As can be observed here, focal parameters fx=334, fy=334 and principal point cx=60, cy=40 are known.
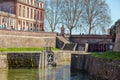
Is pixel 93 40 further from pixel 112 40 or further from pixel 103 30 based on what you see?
pixel 103 30

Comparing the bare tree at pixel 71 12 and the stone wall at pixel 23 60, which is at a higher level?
the bare tree at pixel 71 12

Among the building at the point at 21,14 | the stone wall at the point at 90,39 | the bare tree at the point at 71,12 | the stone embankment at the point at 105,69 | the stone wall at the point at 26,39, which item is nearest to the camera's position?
the stone embankment at the point at 105,69

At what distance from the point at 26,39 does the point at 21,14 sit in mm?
11939

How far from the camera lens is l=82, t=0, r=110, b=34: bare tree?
75.3 meters

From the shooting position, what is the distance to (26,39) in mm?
58969

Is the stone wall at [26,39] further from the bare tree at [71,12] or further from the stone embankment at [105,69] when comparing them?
the stone embankment at [105,69]

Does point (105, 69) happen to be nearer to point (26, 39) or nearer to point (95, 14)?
point (26, 39)

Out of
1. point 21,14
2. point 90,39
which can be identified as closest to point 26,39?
point 21,14

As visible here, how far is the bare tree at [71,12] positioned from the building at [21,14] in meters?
5.99

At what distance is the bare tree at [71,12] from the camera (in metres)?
75.7

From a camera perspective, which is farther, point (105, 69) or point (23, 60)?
point (23, 60)

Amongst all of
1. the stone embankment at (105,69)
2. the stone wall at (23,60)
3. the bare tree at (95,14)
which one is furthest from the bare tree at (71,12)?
the stone embankment at (105,69)

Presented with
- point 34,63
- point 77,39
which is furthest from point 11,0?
point 34,63

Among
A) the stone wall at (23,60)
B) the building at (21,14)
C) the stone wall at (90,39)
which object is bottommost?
the stone wall at (23,60)
